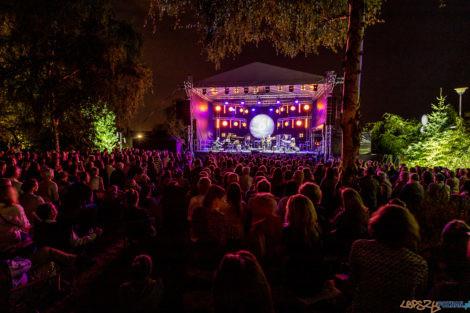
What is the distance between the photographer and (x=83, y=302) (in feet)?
11.2

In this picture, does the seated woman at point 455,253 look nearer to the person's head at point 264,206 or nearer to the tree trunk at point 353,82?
the person's head at point 264,206

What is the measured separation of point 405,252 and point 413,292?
28 cm

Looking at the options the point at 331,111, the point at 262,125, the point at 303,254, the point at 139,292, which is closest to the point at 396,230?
the point at 303,254

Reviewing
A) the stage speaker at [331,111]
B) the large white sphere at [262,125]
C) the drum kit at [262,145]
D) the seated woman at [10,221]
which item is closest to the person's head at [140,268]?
the seated woman at [10,221]

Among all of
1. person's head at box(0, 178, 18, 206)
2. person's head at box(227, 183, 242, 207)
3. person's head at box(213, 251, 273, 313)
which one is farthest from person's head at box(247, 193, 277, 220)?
person's head at box(0, 178, 18, 206)

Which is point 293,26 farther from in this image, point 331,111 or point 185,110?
point 185,110

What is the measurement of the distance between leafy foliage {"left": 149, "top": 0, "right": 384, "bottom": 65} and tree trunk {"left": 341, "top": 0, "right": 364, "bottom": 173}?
28.8 inches

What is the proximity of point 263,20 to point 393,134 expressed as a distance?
2102 centimetres

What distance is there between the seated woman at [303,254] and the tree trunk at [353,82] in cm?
325

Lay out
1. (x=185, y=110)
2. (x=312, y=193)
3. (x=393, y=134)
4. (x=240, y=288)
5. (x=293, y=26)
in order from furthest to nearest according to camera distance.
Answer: (x=393, y=134)
(x=185, y=110)
(x=293, y=26)
(x=312, y=193)
(x=240, y=288)

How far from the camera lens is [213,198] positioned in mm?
3420

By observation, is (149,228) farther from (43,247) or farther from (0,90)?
(0,90)

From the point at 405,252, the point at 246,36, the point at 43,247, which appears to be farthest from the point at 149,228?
the point at 246,36

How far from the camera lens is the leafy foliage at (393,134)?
21.8 meters
